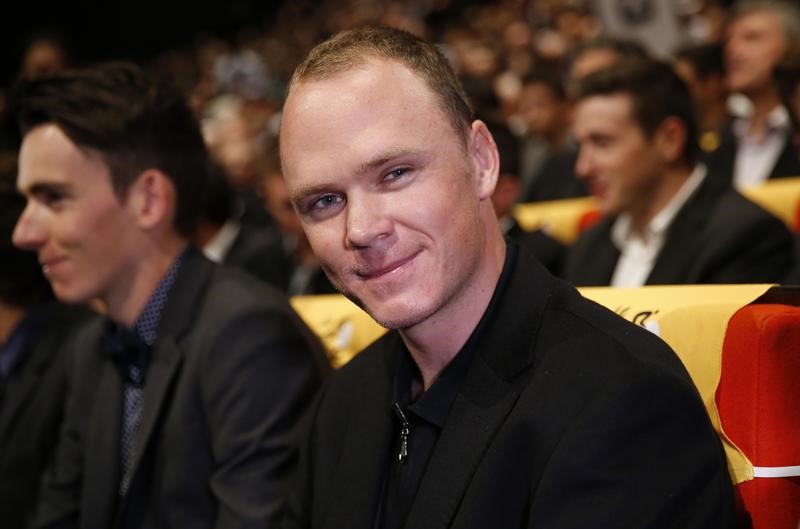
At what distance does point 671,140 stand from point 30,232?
2253mm

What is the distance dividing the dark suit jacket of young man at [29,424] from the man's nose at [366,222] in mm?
1436

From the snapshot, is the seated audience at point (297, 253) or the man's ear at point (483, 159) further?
the seated audience at point (297, 253)

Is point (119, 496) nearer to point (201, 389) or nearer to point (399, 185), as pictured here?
point (201, 389)

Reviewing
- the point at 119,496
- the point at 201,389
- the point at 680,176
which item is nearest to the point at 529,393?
the point at 201,389

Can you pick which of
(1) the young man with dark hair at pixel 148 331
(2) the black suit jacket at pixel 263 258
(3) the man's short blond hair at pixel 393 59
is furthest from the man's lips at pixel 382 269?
(2) the black suit jacket at pixel 263 258

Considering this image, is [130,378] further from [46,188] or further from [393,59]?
[393,59]

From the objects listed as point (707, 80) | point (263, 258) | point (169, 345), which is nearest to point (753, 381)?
point (169, 345)

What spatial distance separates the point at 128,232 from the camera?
2344 millimetres

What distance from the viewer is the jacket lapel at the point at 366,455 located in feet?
5.29

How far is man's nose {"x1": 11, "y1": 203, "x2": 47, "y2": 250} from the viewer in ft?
7.56

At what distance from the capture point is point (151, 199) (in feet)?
7.82

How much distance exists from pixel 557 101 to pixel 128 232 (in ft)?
16.4

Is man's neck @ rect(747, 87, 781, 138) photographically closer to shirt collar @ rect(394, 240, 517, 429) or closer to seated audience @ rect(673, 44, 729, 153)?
seated audience @ rect(673, 44, 729, 153)

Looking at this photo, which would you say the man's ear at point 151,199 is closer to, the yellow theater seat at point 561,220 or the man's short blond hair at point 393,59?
the man's short blond hair at point 393,59
